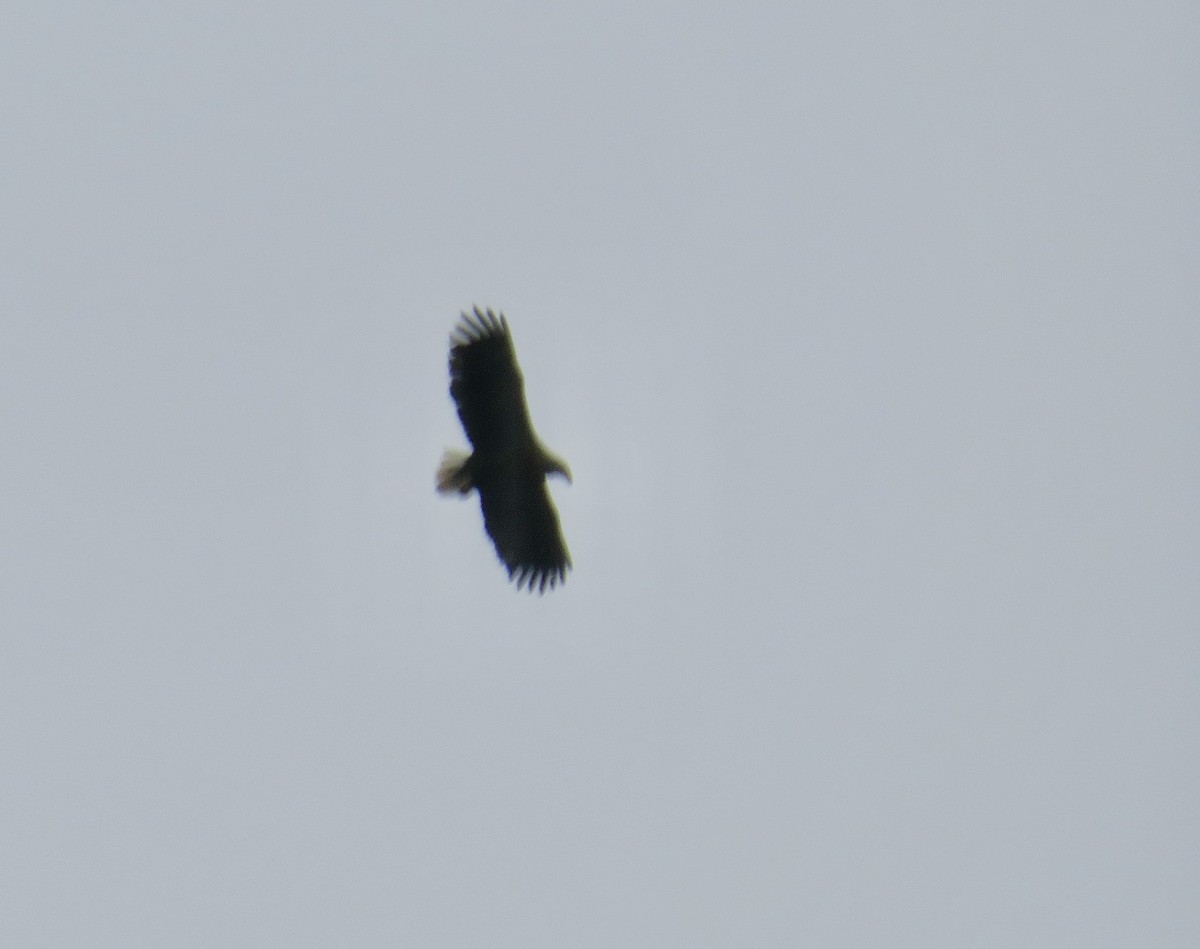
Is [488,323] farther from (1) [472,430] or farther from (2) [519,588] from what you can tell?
(2) [519,588]

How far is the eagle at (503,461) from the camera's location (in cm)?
2125

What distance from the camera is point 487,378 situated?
21.3 meters

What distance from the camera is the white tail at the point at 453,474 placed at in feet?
73.8

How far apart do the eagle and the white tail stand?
0.01 metres

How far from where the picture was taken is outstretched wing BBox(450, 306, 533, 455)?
69.5ft

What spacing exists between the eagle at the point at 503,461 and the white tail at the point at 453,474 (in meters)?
0.01

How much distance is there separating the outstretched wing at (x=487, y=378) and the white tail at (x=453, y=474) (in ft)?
3.22

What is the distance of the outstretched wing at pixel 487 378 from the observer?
69.5 ft

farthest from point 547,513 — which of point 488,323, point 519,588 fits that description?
point 488,323

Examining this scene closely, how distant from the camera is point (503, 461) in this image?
22.0 m

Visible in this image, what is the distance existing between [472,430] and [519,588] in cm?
220

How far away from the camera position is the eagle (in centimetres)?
2125

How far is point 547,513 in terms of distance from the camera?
2270 cm

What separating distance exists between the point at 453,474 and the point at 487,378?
1.72 meters
